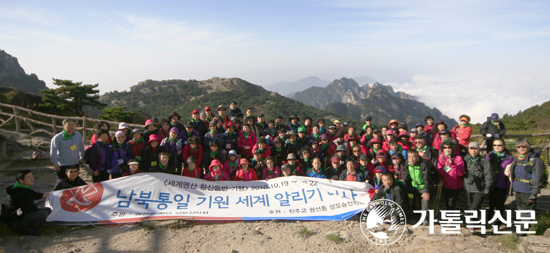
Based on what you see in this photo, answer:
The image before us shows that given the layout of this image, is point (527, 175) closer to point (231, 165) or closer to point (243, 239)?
point (243, 239)

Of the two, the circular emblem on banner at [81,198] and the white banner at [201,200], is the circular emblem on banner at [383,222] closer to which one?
the white banner at [201,200]

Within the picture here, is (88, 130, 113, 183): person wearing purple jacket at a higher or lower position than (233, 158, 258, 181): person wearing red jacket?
higher

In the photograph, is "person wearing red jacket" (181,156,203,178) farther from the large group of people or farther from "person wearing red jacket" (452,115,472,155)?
"person wearing red jacket" (452,115,472,155)

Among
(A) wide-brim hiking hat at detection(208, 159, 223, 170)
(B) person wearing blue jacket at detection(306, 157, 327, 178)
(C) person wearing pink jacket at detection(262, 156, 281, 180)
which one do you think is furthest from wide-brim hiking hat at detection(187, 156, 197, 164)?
(B) person wearing blue jacket at detection(306, 157, 327, 178)

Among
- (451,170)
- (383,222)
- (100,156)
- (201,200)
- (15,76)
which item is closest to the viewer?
(383,222)

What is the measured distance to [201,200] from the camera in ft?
20.2

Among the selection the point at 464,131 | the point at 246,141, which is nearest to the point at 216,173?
the point at 246,141

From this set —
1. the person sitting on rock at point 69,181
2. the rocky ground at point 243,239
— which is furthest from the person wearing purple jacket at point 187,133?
the rocky ground at point 243,239

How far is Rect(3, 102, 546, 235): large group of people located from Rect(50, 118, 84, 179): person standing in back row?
0.06 feet

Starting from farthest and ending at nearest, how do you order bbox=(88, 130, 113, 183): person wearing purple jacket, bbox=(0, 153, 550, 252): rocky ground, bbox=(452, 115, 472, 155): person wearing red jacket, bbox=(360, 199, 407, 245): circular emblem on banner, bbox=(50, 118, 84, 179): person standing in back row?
bbox=(452, 115, 472, 155): person wearing red jacket → bbox=(88, 130, 113, 183): person wearing purple jacket → bbox=(50, 118, 84, 179): person standing in back row → bbox=(360, 199, 407, 245): circular emblem on banner → bbox=(0, 153, 550, 252): rocky ground

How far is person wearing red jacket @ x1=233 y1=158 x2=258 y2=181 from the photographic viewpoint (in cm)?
691

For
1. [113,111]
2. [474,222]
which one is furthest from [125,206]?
[113,111]

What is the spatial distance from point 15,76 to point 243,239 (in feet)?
210

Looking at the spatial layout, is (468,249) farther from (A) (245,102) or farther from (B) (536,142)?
(A) (245,102)
